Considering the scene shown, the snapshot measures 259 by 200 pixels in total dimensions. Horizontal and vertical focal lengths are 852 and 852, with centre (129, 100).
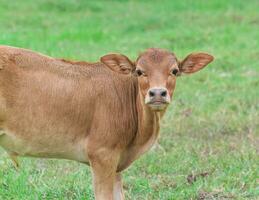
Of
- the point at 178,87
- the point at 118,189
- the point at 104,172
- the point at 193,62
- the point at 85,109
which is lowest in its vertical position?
the point at 118,189

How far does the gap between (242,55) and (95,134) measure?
346 inches

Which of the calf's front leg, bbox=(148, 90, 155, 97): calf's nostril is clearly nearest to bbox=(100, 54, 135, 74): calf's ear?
bbox=(148, 90, 155, 97): calf's nostril

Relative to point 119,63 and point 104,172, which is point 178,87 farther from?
point 104,172

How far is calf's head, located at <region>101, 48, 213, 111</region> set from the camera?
698cm

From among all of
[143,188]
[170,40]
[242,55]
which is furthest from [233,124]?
[170,40]

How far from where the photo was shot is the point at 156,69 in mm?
7258

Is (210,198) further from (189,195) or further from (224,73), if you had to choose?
(224,73)

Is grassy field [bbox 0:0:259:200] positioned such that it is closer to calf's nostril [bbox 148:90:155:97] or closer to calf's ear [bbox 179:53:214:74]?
calf's ear [bbox 179:53:214:74]

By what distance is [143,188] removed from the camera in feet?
27.7

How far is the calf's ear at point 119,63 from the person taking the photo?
24.5 ft

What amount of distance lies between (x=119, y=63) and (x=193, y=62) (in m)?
0.68

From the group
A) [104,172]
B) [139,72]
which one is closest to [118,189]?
[104,172]

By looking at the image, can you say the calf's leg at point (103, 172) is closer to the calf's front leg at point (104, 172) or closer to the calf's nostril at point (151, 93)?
the calf's front leg at point (104, 172)

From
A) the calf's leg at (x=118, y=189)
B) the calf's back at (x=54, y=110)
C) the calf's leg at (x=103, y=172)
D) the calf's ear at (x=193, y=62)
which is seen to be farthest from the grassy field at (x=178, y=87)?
the calf's ear at (x=193, y=62)
